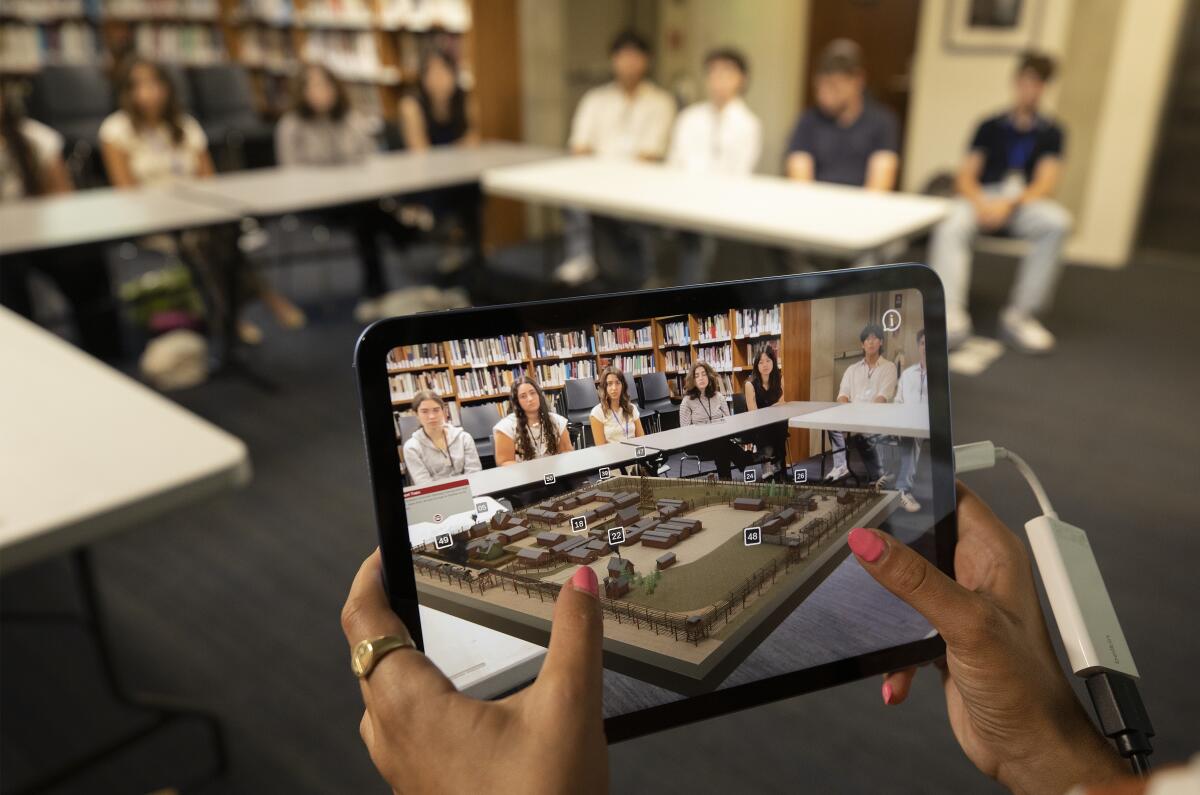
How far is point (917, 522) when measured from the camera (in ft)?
2.13

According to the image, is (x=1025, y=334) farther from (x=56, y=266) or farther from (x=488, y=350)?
(x=56, y=266)

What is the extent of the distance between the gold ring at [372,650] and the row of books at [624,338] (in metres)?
0.24

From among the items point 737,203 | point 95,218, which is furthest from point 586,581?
point 95,218

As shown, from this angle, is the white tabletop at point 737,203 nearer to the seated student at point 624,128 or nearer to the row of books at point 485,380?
the seated student at point 624,128

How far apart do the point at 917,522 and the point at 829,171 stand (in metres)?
3.44

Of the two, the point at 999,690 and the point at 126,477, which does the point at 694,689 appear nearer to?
the point at 999,690

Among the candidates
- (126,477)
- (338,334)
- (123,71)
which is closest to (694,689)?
(126,477)

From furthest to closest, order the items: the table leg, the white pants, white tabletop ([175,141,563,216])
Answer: the white pants, white tabletop ([175,141,563,216]), the table leg

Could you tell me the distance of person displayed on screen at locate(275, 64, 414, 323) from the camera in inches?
156

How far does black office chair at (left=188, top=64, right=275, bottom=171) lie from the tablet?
5.92 metres

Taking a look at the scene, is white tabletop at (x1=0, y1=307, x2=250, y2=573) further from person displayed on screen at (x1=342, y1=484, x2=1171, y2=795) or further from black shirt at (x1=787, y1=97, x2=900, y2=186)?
black shirt at (x1=787, y1=97, x2=900, y2=186)

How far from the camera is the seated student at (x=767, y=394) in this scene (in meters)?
0.60

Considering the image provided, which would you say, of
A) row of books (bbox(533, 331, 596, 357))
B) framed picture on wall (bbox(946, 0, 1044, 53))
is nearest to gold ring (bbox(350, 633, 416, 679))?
row of books (bbox(533, 331, 596, 357))

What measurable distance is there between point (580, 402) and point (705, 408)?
3.5 inches
